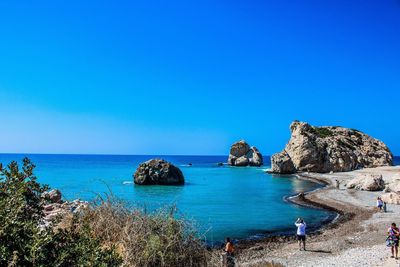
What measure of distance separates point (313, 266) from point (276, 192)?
41929mm

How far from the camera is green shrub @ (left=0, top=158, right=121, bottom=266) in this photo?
16.8 feet

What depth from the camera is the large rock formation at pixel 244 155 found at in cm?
14975

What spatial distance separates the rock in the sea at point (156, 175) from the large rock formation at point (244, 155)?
266ft

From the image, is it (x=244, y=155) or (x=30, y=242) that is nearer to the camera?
(x=30, y=242)

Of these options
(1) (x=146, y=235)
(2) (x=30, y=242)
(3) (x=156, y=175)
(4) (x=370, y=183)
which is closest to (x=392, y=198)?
(4) (x=370, y=183)

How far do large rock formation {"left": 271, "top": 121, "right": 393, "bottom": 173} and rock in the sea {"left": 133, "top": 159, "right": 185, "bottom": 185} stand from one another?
136 ft

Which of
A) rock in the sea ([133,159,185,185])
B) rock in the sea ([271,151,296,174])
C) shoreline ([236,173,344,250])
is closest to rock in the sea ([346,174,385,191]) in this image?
shoreline ([236,173,344,250])

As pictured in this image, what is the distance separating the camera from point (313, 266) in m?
20.5

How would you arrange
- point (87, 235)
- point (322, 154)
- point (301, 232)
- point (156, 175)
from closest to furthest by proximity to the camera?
1. point (87, 235)
2. point (301, 232)
3. point (156, 175)
4. point (322, 154)

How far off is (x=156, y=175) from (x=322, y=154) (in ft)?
170

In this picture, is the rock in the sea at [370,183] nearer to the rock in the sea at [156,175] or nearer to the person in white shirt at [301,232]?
the rock in the sea at [156,175]

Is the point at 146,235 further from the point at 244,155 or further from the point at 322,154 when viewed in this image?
the point at 244,155

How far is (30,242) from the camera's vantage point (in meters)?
5.21

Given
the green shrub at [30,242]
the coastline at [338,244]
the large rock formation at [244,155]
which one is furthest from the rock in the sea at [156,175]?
the large rock formation at [244,155]
